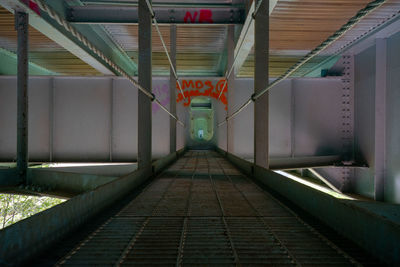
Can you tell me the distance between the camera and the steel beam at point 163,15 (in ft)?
20.2

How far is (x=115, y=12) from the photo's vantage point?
6.40 meters

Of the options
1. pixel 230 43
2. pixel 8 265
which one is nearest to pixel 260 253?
pixel 8 265

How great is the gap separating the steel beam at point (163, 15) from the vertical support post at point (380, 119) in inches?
154

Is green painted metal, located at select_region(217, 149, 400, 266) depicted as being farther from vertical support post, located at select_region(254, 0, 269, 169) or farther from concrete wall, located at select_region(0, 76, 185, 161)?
concrete wall, located at select_region(0, 76, 185, 161)

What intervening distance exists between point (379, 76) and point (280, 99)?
274 centimetres

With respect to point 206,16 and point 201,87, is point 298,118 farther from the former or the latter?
point 206,16

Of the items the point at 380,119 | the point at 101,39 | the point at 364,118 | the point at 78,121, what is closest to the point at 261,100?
the point at 380,119

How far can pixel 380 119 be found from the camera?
256 inches

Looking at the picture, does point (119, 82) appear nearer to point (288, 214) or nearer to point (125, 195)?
point (125, 195)

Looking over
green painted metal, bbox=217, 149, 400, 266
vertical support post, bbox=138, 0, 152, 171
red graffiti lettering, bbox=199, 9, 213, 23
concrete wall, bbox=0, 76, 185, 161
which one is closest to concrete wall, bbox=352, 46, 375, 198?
red graffiti lettering, bbox=199, 9, 213, 23

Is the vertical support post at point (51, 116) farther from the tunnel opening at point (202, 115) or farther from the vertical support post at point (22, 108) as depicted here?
the tunnel opening at point (202, 115)

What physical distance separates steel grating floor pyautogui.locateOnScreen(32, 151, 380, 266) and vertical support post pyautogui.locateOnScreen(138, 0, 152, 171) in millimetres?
1072

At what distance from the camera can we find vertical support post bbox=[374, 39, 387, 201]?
6.45 metres

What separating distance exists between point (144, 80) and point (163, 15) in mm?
3752
